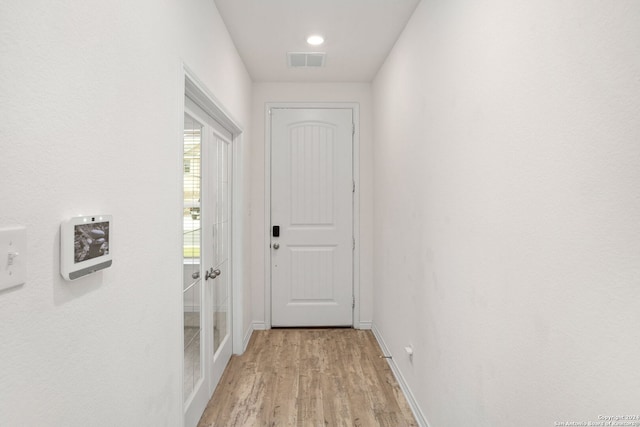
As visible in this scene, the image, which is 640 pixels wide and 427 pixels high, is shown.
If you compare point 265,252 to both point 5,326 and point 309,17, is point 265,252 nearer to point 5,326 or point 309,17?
point 309,17

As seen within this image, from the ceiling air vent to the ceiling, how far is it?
0.05 meters

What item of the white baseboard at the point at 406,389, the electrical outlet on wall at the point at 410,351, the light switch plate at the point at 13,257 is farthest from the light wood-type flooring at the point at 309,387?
the light switch plate at the point at 13,257

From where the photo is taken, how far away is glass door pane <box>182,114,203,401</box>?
77.1 inches

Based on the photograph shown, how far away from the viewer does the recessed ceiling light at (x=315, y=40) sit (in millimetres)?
2664

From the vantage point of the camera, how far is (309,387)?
253 cm

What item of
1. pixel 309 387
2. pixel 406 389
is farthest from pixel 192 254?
pixel 406 389

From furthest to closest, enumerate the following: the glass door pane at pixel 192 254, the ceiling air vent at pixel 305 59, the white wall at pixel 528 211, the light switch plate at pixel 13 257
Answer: the ceiling air vent at pixel 305 59 → the glass door pane at pixel 192 254 → the white wall at pixel 528 211 → the light switch plate at pixel 13 257

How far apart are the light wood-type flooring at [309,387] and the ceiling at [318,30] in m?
2.51

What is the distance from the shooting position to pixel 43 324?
77 cm

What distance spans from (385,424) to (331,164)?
2.38 meters

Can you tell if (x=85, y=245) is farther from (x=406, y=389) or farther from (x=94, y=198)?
(x=406, y=389)

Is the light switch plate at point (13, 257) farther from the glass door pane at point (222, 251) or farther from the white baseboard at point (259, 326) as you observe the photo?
the white baseboard at point (259, 326)

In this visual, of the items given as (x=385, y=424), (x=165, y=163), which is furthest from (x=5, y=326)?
(x=385, y=424)

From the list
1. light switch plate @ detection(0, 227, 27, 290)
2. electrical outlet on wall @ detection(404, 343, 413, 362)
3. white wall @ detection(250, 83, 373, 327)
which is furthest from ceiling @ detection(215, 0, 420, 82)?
electrical outlet on wall @ detection(404, 343, 413, 362)
